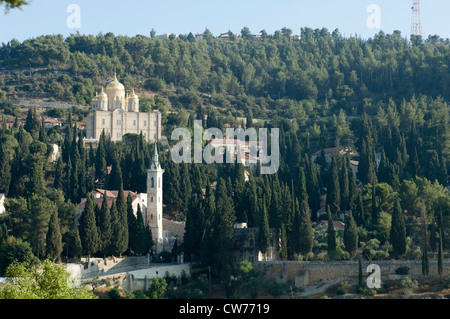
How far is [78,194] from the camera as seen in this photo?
197ft

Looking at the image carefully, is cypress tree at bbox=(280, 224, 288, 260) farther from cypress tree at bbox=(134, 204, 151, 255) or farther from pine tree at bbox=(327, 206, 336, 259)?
cypress tree at bbox=(134, 204, 151, 255)

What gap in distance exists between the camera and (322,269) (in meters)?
47.3

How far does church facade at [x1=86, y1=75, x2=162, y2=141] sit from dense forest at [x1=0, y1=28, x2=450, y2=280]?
2459 mm

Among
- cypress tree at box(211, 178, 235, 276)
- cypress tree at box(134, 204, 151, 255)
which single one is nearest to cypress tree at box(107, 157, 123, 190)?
cypress tree at box(134, 204, 151, 255)

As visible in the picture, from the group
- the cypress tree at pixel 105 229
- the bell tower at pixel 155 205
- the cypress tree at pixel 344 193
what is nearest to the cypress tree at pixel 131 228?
the cypress tree at pixel 105 229

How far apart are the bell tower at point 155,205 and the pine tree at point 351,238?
11778 mm

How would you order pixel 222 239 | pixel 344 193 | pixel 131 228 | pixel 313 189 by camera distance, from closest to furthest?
pixel 222 239 < pixel 131 228 < pixel 344 193 < pixel 313 189

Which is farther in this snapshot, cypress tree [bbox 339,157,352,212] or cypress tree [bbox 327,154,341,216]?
cypress tree [bbox 339,157,352,212]

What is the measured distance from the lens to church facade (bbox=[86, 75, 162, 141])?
79.8 meters

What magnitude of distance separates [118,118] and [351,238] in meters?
37.3

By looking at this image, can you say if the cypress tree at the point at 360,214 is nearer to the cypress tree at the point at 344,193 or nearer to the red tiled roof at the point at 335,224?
the red tiled roof at the point at 335,224

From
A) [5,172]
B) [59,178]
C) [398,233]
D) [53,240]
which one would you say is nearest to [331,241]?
[398,233]

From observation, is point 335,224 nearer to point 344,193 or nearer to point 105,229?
point 344,193

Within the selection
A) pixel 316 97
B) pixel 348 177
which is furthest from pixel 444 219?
pixel 316 97
